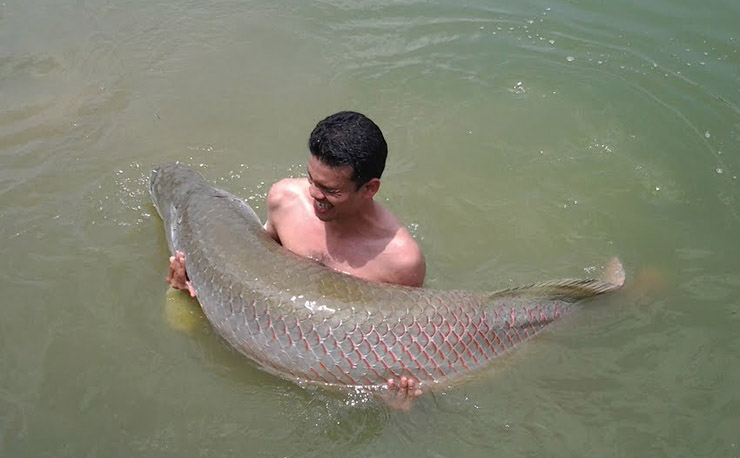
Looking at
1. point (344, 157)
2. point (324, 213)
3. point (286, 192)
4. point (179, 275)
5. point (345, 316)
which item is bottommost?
point (179, 275)

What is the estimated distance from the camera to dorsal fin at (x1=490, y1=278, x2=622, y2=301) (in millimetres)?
3750

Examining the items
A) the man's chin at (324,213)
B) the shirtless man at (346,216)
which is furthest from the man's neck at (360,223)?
the man's chin at (324,213)

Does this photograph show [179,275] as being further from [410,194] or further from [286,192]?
[410,194]

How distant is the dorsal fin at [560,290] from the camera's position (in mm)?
3750

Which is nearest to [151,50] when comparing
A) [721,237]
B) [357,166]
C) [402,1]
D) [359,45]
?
[359,45]

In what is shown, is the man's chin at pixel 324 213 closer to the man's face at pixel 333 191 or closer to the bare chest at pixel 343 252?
the man's face at pixel 333 191

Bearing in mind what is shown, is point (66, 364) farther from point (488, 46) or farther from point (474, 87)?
point (488, 46)

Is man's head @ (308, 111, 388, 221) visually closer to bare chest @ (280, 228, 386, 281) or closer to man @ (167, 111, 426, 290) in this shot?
man @ (167, 111, 426, 290)

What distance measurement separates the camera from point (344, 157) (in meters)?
3.20

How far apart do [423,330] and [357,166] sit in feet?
2.83

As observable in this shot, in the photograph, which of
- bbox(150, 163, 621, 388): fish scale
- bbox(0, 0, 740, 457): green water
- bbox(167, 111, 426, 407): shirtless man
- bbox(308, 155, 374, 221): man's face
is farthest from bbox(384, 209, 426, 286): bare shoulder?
bbox(0, 0, 740, 457): green water

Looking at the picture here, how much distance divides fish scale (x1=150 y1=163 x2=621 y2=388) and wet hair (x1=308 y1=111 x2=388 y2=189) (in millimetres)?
657

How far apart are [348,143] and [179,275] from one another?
1400 mm

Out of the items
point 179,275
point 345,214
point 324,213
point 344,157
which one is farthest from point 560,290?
point 179,275
